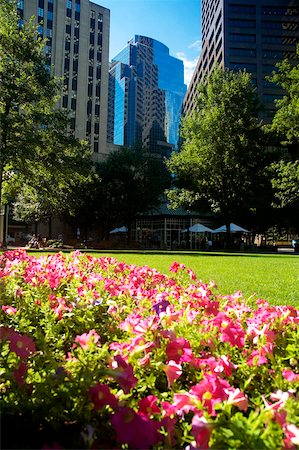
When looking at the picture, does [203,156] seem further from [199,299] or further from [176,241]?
[199,299]

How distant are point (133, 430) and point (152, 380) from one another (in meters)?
0.50

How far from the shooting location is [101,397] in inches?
54.1

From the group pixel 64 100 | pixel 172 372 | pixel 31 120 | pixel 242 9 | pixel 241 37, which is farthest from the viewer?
pixel 242 9

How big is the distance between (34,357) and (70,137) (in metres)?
21.0

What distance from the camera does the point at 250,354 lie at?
6.87 feet

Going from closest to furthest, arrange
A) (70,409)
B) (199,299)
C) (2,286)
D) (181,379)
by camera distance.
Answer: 1. (70,409)
2. (181,379)
3. (199,299)
4. (2,286)

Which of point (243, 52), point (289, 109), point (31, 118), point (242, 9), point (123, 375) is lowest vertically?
point (123, 375)

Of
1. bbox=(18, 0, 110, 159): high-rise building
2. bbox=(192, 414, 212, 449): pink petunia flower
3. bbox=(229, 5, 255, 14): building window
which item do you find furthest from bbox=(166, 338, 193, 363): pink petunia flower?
bbox=(229, 5, 255, 14): building window

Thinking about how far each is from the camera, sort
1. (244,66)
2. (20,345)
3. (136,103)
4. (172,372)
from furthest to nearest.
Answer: (136,103)
(244,66)
(20,345)
(172,372)

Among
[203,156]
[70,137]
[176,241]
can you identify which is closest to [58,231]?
[176,241]

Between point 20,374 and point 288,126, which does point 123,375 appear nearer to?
point 20,374

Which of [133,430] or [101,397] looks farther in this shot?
[101,397]

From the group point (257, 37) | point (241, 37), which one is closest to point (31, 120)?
point (241, 37)

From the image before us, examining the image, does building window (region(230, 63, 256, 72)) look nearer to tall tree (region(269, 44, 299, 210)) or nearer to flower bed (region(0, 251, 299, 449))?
tall tree (region(269, 44, 299, 210))
